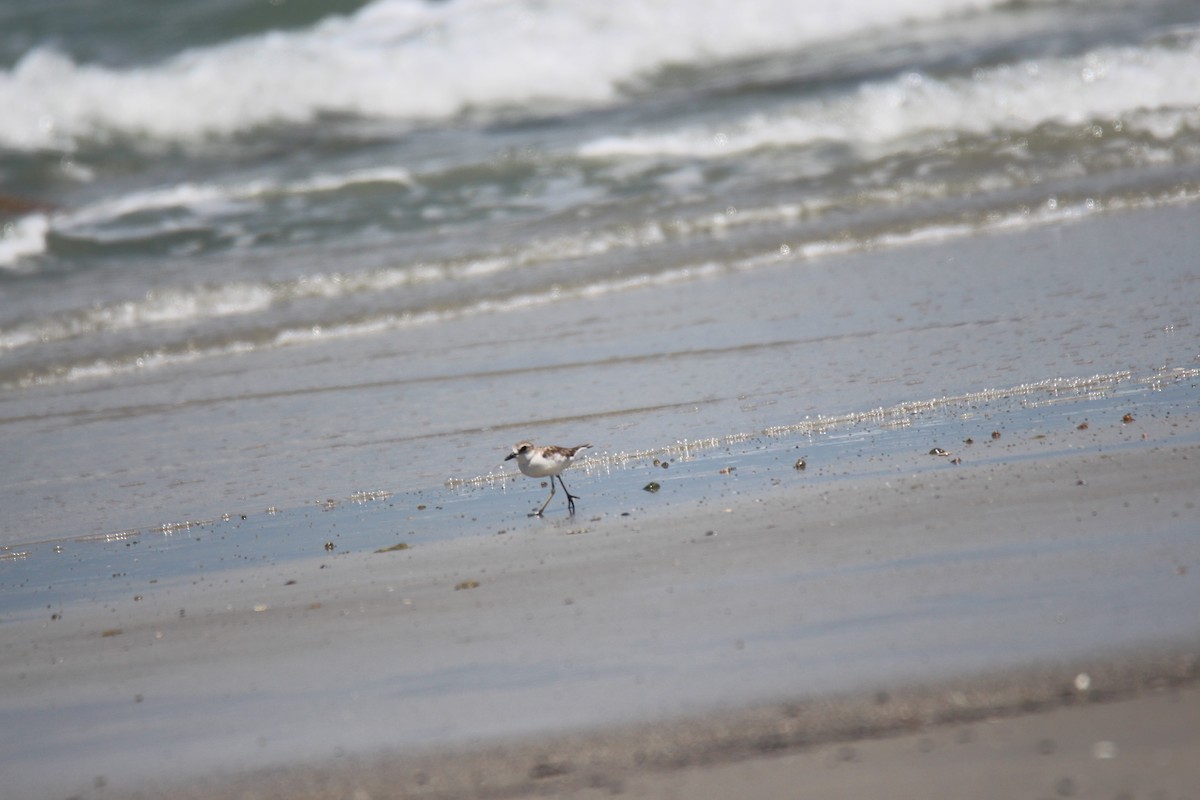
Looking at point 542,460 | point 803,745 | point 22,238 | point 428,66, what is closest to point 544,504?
point 542,460

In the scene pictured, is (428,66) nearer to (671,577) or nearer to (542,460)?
(542,460)

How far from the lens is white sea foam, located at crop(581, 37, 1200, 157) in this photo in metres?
12.8

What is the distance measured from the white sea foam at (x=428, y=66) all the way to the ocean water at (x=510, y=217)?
0.05m

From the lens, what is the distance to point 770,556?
420cm

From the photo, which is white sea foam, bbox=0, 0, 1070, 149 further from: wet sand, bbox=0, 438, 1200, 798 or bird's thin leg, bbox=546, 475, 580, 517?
wet sand, bbox=0, 438, 1200, 798

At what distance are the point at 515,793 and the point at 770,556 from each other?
1.56 meters

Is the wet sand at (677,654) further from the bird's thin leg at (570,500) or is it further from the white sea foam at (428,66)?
the white sea foam at (428,66)

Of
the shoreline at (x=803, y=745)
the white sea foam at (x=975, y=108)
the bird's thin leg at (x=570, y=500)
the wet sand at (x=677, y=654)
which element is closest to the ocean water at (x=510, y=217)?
the white sea foam at (x=975, y=108)

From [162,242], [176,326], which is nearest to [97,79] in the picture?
[162,242]

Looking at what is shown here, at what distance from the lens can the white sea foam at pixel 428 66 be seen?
1719cm

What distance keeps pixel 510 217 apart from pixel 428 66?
5.97 meters

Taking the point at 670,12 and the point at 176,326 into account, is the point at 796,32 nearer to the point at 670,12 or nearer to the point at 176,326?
the point at 670,12

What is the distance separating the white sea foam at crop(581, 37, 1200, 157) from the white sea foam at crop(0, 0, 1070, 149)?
3.44 metres

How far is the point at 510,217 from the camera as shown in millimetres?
12266
